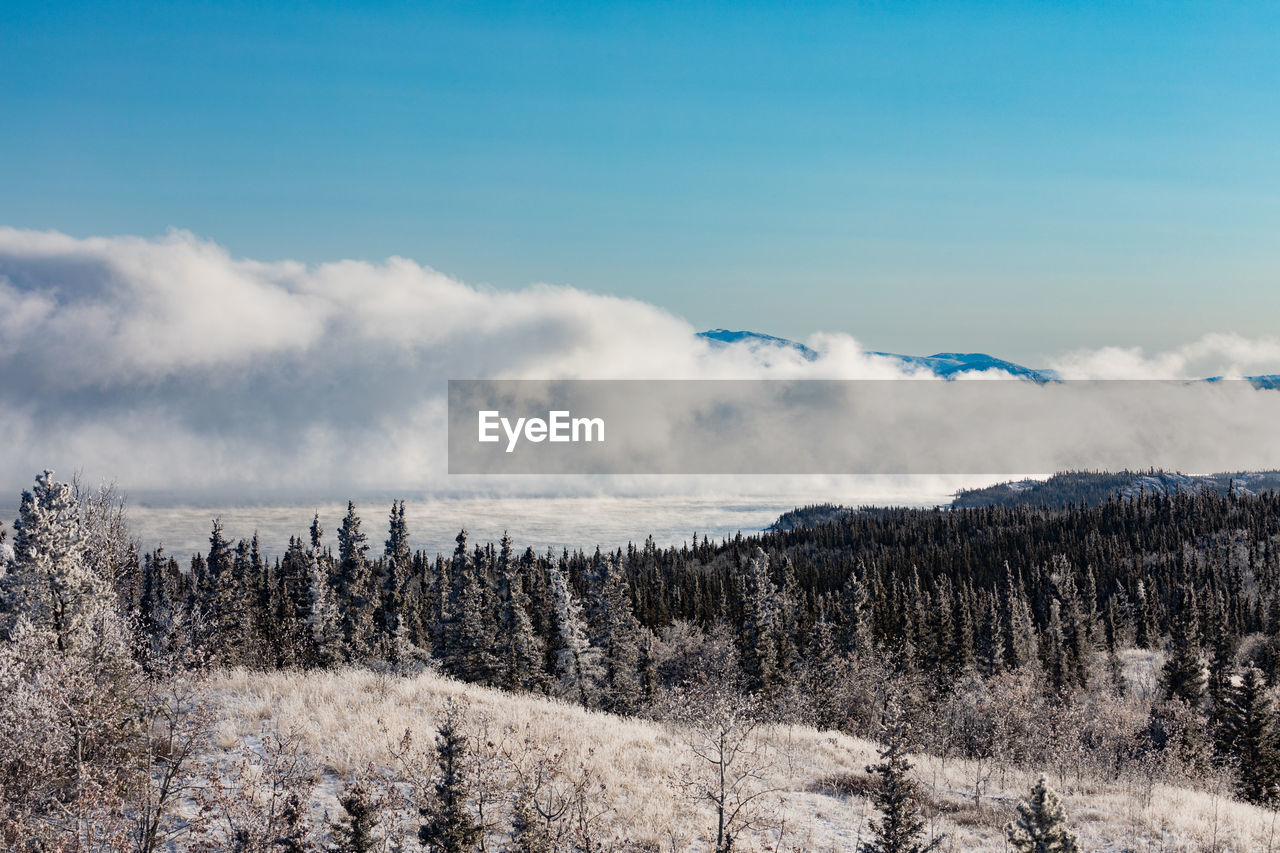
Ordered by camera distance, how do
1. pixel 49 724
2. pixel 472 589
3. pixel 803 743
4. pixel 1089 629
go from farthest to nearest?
pixel 1089 629 → pixel 472 589 → pixel 803 743 → pixel 49 724

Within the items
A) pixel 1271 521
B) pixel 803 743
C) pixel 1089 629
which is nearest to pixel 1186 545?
pixel 1271 521

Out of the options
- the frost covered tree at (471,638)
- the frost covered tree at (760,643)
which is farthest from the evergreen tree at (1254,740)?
the frost covered tree at (471,638)

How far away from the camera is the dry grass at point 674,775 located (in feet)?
71.4

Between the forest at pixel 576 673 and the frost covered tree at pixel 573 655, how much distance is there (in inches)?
9.5

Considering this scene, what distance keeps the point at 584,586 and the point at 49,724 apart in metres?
103

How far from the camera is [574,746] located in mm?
25375

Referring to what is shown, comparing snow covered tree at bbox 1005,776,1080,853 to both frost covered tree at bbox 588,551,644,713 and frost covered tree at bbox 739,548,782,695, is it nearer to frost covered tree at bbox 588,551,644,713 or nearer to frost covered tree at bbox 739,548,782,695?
frost covered tree at bbox 588,551,644,713

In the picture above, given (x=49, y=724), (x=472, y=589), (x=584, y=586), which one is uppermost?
(x=49, y=724)

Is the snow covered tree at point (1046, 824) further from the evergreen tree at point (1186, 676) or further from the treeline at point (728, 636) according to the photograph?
the evergreen tree at point (1186, 676)

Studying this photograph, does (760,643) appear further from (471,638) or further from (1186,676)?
(1186,676)

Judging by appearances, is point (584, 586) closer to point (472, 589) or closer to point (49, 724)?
point (472, 589)

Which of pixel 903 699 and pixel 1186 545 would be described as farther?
pixel 1186 545

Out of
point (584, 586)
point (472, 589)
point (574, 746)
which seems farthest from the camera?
point (584, 586)

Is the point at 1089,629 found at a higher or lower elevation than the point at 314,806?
lower
